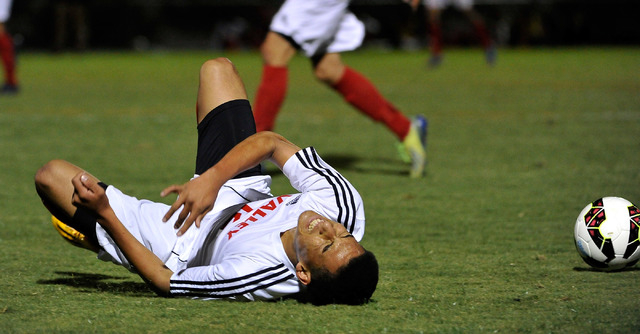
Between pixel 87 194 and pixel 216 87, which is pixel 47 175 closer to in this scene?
pixel 87 194

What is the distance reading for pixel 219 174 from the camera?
339 cm

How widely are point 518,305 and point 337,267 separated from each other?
2.59 ft

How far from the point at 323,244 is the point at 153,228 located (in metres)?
0.86

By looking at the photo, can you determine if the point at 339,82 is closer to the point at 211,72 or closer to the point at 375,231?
the point at 375,231

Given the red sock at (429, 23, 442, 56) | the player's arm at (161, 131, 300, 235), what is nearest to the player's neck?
the player's arm at (161, 131, 300, 235)

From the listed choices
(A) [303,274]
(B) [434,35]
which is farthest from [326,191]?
(B) [434,35]

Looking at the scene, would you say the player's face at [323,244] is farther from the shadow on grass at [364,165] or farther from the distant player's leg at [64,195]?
the shadow on grass at [364,165]

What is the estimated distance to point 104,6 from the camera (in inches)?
1036

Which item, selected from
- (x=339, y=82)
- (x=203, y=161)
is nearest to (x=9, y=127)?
(x=339, y=82)

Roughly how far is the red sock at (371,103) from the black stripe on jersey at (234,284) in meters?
3.54

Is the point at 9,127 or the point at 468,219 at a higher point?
the point at 468,219

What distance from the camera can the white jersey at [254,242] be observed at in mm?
3387

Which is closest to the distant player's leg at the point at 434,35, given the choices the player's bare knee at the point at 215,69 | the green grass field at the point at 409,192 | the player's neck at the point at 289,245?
the green grass field at the point at 409,192

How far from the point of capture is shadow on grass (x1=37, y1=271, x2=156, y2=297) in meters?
3.78
